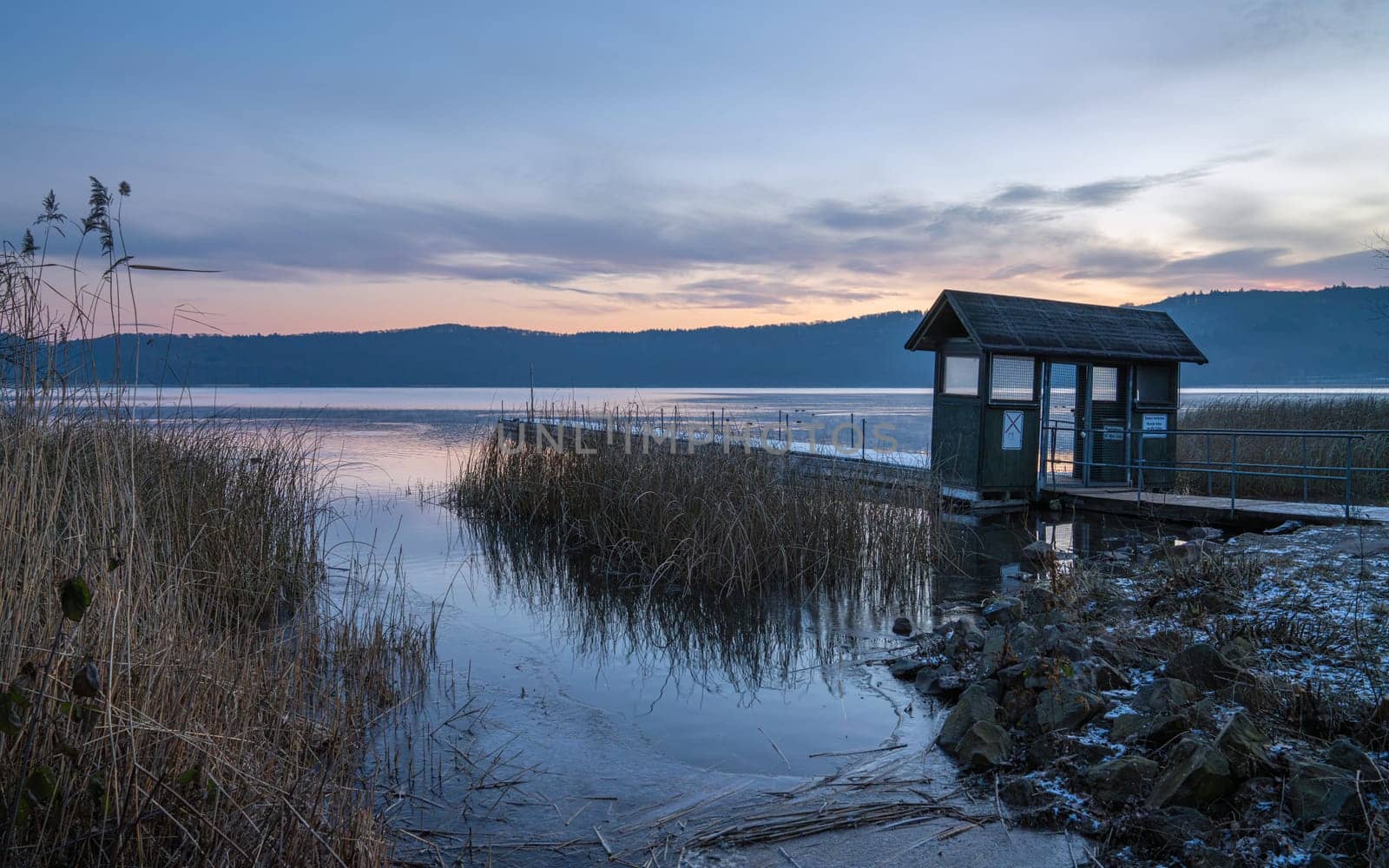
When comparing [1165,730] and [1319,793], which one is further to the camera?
[1165,730]

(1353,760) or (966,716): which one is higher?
(1353,760)

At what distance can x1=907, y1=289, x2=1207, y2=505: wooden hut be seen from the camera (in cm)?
1293

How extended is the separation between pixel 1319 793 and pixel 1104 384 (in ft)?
39.5

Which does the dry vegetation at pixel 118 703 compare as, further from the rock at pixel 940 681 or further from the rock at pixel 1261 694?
the rock at pixel 1261 694

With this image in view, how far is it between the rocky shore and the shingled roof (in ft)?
20.7

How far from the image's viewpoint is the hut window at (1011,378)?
506 inches

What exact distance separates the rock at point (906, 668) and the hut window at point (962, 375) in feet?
25.9

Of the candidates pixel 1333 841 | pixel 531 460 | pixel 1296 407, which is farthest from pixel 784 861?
pixel 1296 407

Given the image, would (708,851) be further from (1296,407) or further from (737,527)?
(1296,407)

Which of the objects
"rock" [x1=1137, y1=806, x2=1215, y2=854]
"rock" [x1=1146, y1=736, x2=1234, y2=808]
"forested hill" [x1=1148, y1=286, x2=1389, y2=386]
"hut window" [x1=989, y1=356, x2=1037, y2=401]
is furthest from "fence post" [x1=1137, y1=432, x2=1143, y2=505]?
"forested hill" [x1=1148, y1=286, x2=1389, y2=386]

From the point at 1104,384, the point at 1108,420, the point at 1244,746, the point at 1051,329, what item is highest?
the point at 1051,329

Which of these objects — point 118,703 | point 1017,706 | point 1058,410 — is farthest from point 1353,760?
point 1058,410

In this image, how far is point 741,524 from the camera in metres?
8.03

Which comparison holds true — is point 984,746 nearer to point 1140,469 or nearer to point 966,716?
point 966,716
